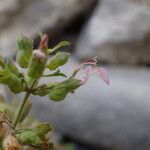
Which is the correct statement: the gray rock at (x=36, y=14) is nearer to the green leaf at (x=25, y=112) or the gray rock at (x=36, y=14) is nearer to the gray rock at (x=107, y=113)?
the gray rock at (x=107, y=113)

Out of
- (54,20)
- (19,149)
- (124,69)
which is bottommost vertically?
(19,149)

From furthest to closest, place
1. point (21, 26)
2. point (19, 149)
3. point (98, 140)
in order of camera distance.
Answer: point (21, 26) → point (98, 140) → point (19, 149)

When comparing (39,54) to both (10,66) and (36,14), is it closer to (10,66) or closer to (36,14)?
(10,66)

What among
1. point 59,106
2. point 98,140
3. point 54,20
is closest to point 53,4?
point 54,20

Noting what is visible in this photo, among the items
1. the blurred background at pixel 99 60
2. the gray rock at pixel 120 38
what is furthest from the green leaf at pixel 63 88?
the gray rock at pixel 120 38

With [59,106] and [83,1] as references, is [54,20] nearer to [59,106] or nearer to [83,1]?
[83,1]

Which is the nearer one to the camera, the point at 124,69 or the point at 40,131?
the point at 40,131
